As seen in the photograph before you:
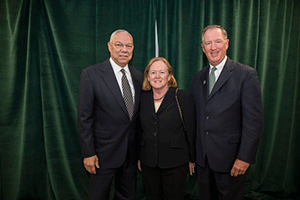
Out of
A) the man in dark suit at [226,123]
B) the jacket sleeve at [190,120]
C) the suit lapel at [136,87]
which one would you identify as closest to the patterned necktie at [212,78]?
the man in dark suit at [226,123]

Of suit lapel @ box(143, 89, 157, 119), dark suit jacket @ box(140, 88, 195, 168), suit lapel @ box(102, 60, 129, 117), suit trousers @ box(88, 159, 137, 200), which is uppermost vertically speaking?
suit lapel @ box(102, 60, 129, 117)

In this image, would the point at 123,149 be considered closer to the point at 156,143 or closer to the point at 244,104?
the point at 156,143

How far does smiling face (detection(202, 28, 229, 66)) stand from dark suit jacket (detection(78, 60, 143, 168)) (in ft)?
2.83

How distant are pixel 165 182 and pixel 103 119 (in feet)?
2.49

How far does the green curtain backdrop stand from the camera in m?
2.07

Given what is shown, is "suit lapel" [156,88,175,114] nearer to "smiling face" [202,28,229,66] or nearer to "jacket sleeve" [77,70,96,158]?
"smiling face" [202,28,229,66]

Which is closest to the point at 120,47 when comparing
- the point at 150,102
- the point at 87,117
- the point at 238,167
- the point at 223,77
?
the point at 150,102

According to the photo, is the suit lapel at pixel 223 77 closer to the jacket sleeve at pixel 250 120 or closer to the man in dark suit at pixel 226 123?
the man in dark suit at pixel 226 123

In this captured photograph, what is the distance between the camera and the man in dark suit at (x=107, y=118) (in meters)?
1.55

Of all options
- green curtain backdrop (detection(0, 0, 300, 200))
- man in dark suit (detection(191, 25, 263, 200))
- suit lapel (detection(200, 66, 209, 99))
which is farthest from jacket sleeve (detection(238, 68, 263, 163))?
green curtain backdrop (detection(0, 0, 300, 200))

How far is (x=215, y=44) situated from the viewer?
1.55 meters

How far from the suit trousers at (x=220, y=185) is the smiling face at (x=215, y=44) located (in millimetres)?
920

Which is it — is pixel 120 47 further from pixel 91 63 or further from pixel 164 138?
pixel 164 138

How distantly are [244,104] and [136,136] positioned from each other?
3.16ft
